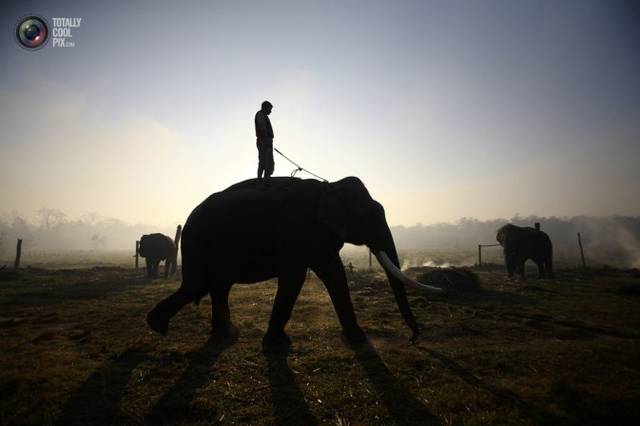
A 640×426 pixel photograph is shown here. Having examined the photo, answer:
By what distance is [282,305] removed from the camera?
18.5 feet

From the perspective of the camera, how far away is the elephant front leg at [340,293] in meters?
6.14

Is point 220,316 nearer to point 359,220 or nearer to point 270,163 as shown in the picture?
point 359,220

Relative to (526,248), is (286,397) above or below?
below

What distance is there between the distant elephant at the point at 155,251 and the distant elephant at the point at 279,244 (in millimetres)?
19456

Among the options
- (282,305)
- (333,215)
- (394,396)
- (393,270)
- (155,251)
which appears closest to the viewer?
(394,396)

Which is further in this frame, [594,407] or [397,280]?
[397,280]

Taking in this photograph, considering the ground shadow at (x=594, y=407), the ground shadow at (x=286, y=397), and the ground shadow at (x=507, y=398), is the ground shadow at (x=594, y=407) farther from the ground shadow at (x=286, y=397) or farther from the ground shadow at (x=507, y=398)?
the ground shadow at (x=286, y=397)

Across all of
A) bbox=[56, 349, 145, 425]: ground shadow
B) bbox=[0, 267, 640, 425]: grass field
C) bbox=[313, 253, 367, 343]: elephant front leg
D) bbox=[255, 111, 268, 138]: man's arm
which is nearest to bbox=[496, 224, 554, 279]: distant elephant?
bbox=[0, 267, 640, 425]: grass field

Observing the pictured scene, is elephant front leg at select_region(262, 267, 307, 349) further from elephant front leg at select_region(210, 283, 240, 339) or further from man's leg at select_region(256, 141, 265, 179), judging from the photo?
man's leg at select_region(256, 141, 265, 179)

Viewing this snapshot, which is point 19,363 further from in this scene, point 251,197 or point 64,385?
point 251,197

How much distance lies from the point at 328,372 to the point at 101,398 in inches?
111

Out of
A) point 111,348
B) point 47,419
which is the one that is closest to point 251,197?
point 111,348

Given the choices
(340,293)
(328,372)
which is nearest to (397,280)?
(340,293)

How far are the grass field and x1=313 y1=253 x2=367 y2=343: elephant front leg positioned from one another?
277 mm
